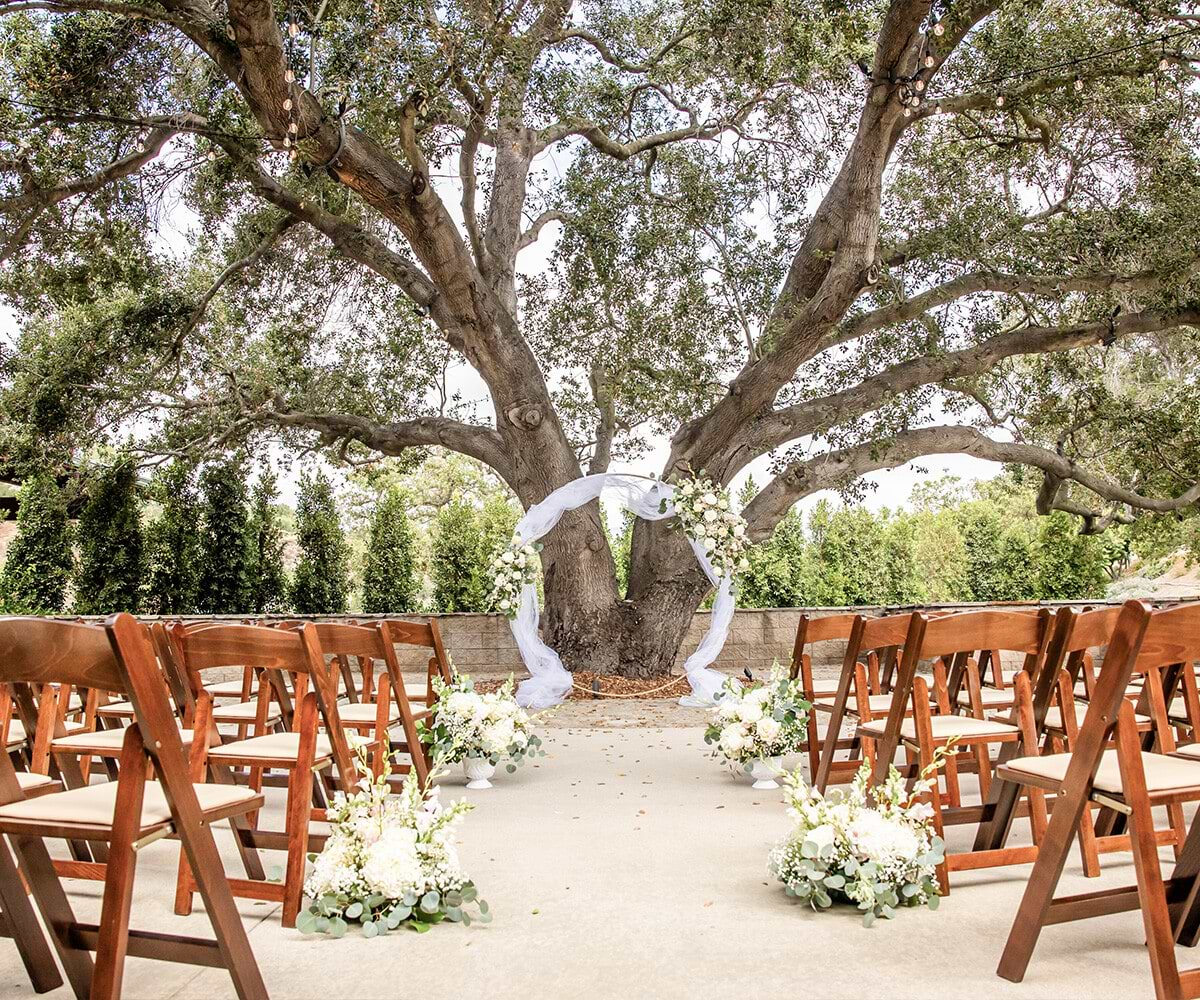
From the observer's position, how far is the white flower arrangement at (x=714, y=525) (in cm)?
786

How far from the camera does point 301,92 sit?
20.9 ft

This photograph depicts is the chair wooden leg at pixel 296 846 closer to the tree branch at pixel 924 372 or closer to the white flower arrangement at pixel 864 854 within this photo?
the white flower arrangement at pixel 864 854

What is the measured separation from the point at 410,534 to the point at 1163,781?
36.2ft

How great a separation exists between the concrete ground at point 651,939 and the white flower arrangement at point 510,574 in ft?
12.9

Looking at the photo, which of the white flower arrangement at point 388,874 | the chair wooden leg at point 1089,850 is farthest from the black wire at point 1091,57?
the white flower arrangement at point 388,874

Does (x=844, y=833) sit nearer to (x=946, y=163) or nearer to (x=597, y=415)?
(x=946, y=163)

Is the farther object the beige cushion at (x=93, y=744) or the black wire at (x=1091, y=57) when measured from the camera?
the black wire at (x=1091, y=57)

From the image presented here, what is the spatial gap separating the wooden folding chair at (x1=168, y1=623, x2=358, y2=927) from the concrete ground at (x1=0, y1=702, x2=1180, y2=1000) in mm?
111

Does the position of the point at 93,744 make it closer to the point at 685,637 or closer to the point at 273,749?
the point at 273,749

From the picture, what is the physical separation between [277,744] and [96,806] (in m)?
1.08

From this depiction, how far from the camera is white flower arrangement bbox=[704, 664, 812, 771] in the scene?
4.72 meters

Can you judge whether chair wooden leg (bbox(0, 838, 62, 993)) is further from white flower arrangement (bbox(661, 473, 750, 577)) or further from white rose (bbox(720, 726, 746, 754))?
white flower arrangement (bbox(661, 473, 750, 577))

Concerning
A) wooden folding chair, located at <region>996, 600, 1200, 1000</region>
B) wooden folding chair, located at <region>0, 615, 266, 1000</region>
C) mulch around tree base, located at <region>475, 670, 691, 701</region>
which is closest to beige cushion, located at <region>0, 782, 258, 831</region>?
wooden folding chair, located at <region>0, 615, 266, 1000</region>

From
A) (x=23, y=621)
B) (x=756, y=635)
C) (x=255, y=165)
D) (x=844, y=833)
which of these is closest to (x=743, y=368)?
(x=756, y=635)
